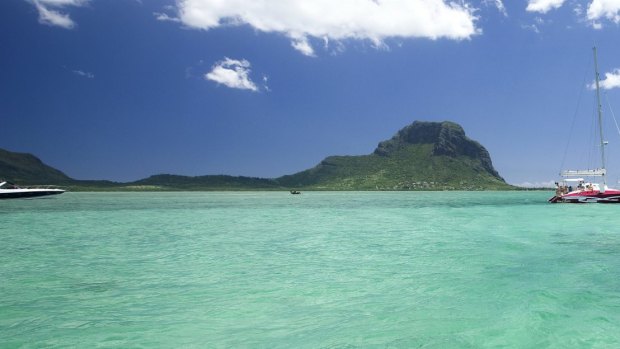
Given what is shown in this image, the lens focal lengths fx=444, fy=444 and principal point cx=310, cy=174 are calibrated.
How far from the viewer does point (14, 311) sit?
16484 millimetres

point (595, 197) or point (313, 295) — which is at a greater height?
point (595, 197)

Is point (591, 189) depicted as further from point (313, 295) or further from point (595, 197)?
point (313, 295)

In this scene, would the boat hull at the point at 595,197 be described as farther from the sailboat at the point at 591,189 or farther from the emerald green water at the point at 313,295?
the emerald green water at the point at 313,295

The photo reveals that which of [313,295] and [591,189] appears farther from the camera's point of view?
[591,189]

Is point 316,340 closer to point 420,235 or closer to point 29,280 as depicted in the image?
point 29,280

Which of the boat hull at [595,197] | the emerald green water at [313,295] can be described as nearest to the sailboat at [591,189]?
the boat hull at [595,197]

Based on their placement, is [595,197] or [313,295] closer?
[313,295]

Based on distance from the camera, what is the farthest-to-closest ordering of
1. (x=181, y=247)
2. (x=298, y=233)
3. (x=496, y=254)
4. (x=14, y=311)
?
(x=298, y=233) < (x=181, y=247) < (x=496, y=254) < (x=14, y=311)

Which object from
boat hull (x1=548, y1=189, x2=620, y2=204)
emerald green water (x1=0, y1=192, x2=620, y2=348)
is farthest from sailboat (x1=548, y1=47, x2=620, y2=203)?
emerald green water (x1=0, y1=192, x2=620, y2=348)

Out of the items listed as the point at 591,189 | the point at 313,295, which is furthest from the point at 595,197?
the point at 313,295

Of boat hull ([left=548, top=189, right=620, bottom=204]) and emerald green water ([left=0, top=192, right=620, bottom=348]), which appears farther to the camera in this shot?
boat hull ([left=548, top=189, right=620, bottom=204])

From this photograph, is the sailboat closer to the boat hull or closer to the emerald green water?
the boat hull

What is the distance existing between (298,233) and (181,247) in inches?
595

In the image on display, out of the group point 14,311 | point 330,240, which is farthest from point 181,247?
point 14,311
